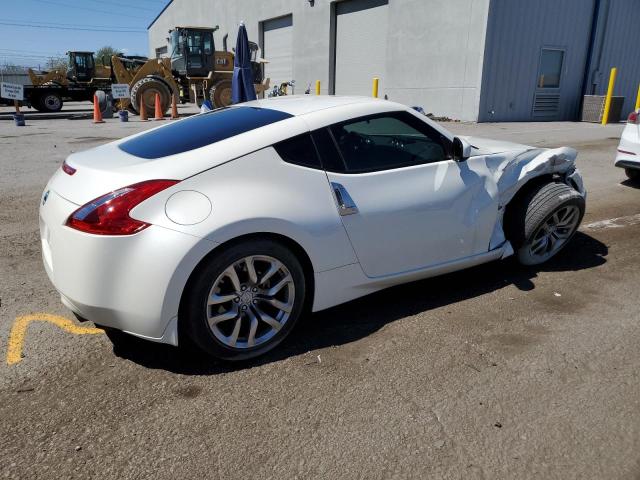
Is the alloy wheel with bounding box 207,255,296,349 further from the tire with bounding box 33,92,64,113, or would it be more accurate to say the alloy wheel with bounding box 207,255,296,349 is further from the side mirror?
the tire with bounding box 33,92,64,113

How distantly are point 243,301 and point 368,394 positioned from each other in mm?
838

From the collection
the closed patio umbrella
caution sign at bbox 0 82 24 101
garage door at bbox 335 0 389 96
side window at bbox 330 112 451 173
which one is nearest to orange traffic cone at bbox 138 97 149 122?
caution sign at bbox 0 82 24 101

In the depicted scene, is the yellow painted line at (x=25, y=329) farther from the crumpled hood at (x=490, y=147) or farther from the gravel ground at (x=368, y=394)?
the crumpled hood at (x=490, y=147)

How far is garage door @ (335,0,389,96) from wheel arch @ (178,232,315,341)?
69.9ft

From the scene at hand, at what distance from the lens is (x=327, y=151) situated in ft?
10.3

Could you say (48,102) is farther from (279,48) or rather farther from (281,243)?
(281,243)

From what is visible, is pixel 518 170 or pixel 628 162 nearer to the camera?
pixel 518 170

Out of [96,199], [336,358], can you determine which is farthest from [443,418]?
[96,199]

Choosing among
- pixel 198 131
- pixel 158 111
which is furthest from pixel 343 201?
pixel 158 111

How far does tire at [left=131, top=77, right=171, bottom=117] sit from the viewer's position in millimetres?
19578

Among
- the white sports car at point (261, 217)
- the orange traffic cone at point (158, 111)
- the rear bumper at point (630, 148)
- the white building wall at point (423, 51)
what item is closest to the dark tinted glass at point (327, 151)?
the white sports car at point (261, 217)

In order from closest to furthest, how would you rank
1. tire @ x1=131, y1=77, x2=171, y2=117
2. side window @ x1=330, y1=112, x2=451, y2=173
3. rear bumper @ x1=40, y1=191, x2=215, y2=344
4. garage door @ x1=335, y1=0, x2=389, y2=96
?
rear bumper @ x1=40, y1=191, x2=215, y2=344
side window @ x1=330, y1=112, x2=451, y2=173
tire @ x1=131, y1=77, x2=171, y2=117
garage door @ x1=335, y1=0, x2=389, y2=96

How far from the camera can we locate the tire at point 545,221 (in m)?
4.05

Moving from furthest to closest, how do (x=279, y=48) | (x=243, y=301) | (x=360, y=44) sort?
(x=279, y=48) → (x=360, y=44) → (x=243, y=301)
